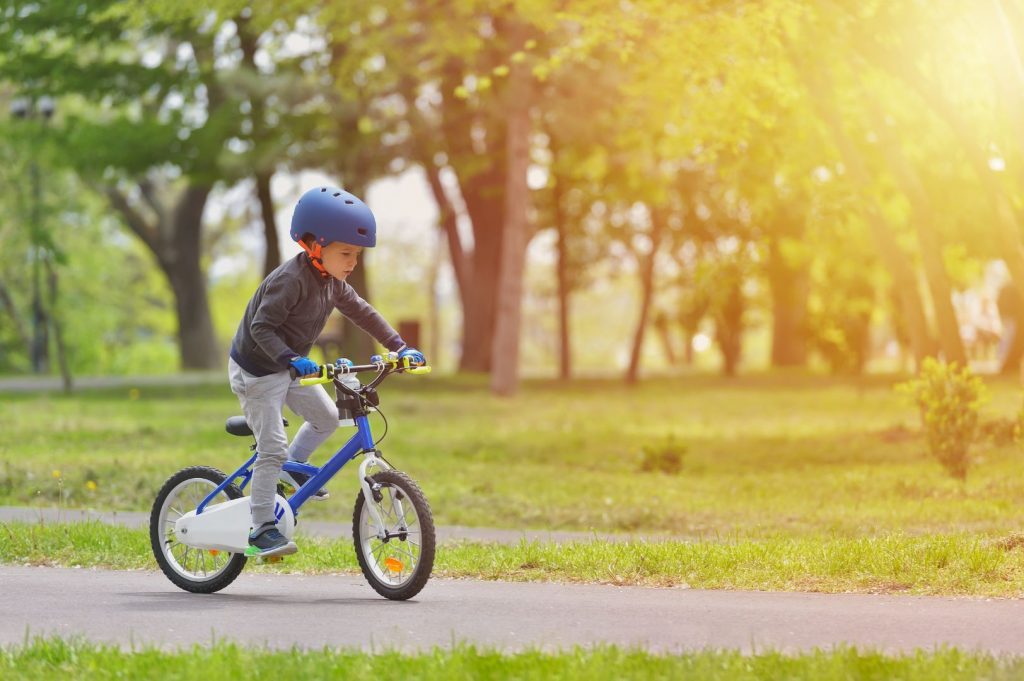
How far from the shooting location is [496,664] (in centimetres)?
658

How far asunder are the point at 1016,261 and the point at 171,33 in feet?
56.2

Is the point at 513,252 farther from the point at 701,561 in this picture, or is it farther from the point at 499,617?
the point at 499,617

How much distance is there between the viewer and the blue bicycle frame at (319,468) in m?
8.27

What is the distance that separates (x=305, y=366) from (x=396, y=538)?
3.39 feet

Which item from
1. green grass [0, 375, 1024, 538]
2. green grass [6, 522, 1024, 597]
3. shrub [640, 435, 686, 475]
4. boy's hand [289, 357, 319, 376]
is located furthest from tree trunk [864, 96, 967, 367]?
boy's hand [289, 357, 319, 376]

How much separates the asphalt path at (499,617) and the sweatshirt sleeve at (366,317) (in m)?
1.33

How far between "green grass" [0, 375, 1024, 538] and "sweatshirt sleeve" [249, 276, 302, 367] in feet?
14.5

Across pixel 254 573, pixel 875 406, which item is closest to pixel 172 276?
pixel 875 406

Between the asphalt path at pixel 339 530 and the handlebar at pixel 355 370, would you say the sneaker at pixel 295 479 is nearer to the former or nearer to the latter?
the handlebar at pixel 355 370

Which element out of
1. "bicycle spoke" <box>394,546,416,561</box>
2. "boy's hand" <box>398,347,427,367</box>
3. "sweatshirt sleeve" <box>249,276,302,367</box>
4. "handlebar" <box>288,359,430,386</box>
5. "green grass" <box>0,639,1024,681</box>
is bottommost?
"green grass" <box>0,639,1024,681</box>

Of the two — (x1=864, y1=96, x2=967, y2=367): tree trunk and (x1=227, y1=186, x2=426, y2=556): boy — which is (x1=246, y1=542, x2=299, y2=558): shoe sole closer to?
(x1=227, y1=186, x2=426, y2=556): boy

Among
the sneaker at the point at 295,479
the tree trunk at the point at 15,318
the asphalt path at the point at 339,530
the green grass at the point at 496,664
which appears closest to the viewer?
the green grass at the point at 496,664

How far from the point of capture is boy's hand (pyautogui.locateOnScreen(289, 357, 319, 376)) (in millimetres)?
7816

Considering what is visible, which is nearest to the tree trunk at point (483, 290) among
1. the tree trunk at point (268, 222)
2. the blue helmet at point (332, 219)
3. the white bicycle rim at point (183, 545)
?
the tree trunk at point (268, 222)
